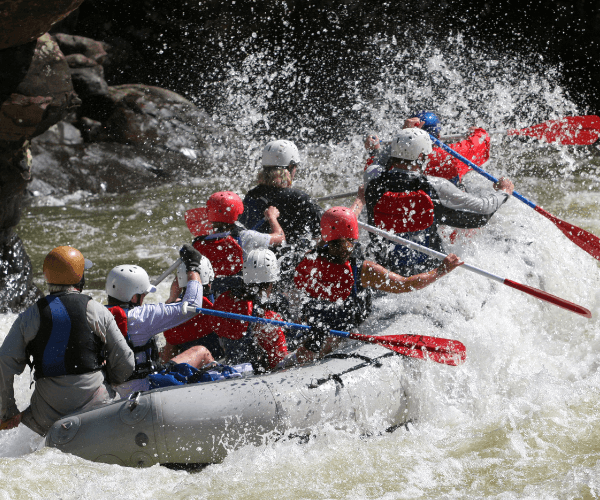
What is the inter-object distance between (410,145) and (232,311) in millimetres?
1945

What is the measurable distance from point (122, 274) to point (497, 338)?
9.67 feet

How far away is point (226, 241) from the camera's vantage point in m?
5.00

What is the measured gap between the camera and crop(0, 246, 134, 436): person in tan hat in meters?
3.61

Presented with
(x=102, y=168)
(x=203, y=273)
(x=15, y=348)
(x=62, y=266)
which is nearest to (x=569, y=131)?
(x=203, y=273)

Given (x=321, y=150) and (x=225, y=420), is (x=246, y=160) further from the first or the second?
(x=225, y=420)

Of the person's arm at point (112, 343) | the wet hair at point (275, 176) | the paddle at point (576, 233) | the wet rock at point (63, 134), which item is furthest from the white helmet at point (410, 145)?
the wet rock at point (63, 134)

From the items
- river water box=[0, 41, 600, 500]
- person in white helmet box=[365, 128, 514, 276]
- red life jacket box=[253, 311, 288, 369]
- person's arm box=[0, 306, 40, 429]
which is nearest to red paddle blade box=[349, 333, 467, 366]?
river water box=[0, 41, 600, 500]

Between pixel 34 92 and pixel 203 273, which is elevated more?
pixel 34 92

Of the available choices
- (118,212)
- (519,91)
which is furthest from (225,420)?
(519,91)

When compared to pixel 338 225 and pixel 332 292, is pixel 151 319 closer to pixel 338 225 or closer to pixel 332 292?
pixel 332 292

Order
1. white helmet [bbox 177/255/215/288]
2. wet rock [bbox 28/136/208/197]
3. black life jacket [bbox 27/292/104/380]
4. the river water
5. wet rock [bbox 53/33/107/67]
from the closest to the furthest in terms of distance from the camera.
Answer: black life jacket [bbox 27/292/104/380], the river water, white helmet [bbox 177/255/215/288], wet rock [bbox 28/136/208/197], wet rock [bbox 53/33/107/67]

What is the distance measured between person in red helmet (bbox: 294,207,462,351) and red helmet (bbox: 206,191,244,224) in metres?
0.82

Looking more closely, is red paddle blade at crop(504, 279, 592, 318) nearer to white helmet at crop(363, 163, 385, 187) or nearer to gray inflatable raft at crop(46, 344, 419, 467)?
gray inflatable raft at crop(46, 344, 419, 467)

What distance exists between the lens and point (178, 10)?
18406 mm
